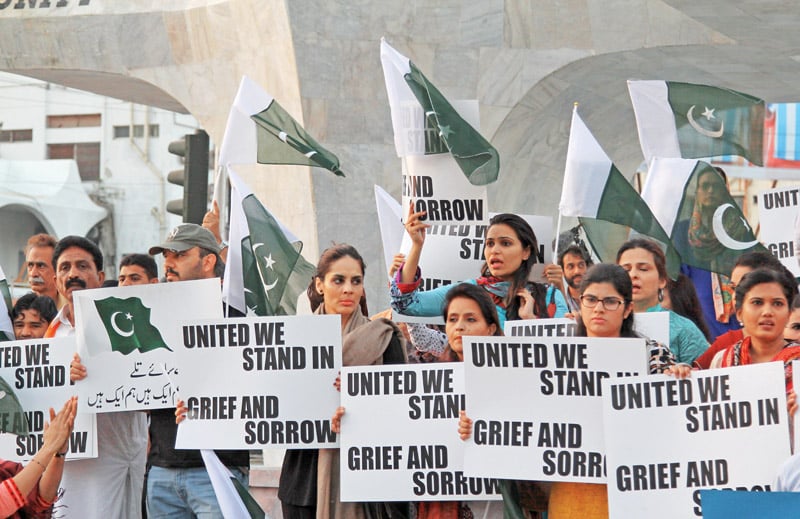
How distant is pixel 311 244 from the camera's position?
12805mm

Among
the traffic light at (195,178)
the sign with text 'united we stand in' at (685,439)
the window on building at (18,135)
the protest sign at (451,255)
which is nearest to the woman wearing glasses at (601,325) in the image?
the sign with text 'united we stand in' at (685,439)

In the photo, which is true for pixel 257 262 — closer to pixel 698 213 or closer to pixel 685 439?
pixel 698 213

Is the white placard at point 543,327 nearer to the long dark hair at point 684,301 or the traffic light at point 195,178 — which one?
the long dark hair at point 684,301

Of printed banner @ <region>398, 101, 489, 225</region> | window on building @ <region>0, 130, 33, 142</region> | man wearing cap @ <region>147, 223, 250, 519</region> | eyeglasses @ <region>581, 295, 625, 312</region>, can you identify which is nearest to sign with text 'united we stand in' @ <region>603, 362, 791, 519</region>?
eyeglasses @ <region>581, 295, 625, 312</region>

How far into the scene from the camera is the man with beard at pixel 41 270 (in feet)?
27.5

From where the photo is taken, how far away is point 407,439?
630cm

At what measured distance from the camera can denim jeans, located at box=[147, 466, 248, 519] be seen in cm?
660

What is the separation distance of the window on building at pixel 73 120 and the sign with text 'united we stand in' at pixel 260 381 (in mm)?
44731

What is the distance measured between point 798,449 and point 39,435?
12.5 ft

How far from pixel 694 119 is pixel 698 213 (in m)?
0.70

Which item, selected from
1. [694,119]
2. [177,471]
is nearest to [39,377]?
[177,471]

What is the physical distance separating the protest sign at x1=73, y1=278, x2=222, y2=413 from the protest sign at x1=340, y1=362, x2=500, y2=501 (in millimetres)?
1101

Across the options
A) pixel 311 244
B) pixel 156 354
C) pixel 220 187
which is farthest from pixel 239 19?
pixel 156 354

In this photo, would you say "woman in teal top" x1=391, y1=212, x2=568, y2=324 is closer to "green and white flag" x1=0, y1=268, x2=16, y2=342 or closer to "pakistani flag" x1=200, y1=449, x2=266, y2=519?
"pakistani flag" x1=200, y1=449, x2=266, y2=519
